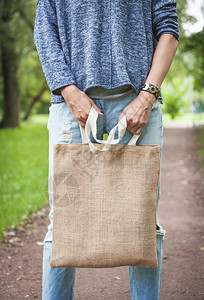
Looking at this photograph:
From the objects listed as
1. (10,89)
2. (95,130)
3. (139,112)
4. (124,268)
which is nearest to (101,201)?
(95,130)

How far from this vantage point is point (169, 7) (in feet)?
5.87

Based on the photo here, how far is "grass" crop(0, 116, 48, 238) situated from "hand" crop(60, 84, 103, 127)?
2.69 metres

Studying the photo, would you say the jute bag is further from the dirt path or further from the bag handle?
the dirt path

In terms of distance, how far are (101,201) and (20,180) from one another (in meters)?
5.25

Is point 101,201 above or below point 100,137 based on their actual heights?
below

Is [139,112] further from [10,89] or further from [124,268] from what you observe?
[10,89]

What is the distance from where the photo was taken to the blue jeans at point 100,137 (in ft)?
5.62

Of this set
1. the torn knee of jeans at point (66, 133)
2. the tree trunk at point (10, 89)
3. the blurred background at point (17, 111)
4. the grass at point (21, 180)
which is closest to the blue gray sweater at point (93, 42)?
the torn knee of jeans at point (66, 133)

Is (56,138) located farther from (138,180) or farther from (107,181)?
(138,180)

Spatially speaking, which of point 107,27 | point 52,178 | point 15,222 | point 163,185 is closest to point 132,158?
point 52,178

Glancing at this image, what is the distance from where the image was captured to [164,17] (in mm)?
1771

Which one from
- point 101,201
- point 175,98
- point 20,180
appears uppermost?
point 175,98

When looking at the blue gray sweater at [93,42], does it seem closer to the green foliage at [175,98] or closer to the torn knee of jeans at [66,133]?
the torn knee of jeans at [66,133]

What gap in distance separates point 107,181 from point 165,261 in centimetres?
189
